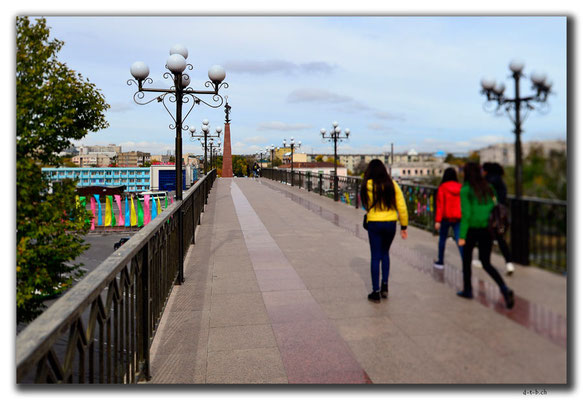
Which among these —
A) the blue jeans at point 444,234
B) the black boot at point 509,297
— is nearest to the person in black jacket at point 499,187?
the black boot at point 509,297

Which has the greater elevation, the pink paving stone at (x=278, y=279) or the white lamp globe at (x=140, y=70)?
the white lamp globe at (x=140, y=70)

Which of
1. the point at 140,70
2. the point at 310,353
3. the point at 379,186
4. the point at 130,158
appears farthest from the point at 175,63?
the point at 310,353

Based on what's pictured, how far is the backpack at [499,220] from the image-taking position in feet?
6.36

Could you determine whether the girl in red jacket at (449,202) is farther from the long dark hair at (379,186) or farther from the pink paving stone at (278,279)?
the pink paving stone at (278,279)

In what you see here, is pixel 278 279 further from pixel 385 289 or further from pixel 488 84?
pixel 488 84

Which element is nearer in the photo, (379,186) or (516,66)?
(516,66)

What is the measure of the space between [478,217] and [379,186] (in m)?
1.68

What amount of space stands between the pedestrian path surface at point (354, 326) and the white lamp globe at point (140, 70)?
2816 millimetres

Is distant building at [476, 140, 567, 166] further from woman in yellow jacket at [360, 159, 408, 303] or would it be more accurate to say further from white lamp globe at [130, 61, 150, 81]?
white lamp globe at [130, 61, 150, 81]

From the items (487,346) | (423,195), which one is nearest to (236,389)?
(487,346)

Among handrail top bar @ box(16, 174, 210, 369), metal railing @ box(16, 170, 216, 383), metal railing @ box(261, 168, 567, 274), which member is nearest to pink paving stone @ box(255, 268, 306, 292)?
metal railing @ box(16, 170, 216, 383)

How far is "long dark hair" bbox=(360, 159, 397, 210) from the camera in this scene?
3.65 meters

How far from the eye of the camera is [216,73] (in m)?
6.36

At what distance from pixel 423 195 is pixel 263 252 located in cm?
457
